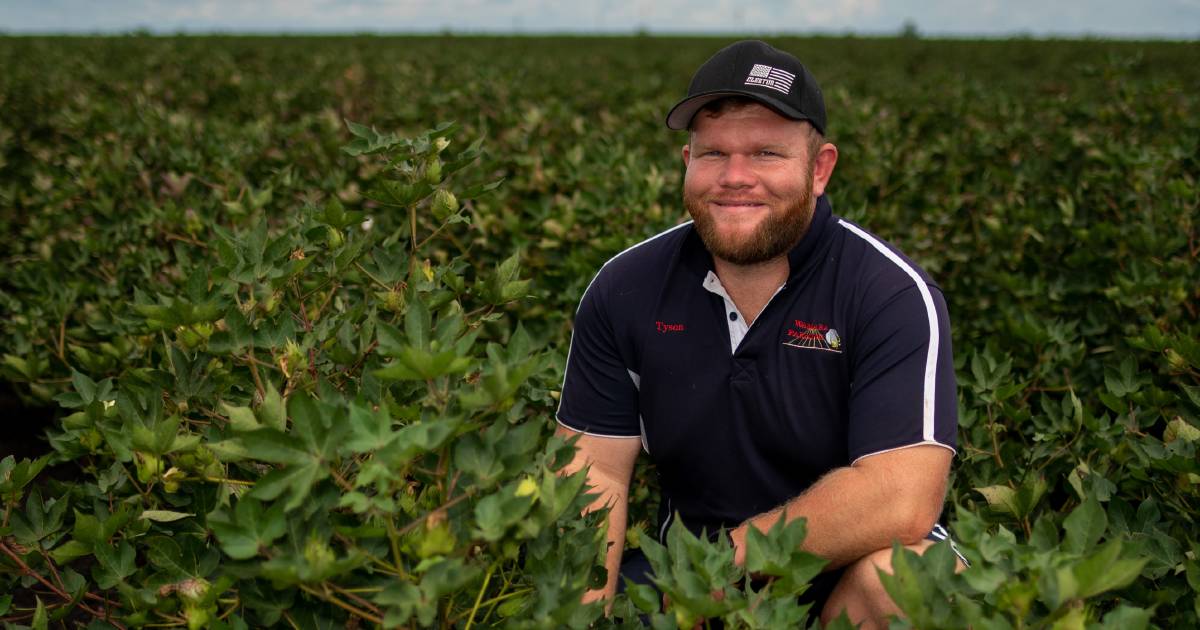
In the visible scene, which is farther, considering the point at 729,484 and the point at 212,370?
the point at 729,484

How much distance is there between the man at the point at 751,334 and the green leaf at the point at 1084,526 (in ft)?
2.83

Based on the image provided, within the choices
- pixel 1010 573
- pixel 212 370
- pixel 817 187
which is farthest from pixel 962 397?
pixel 212 370

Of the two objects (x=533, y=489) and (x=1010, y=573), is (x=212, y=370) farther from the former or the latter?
(x=1010, y=573)

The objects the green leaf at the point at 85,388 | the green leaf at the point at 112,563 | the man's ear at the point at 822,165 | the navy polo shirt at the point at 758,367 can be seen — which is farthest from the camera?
the man's ear at the point at 822,165

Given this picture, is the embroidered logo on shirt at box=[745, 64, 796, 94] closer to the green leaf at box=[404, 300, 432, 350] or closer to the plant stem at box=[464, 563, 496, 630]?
the green leaf at box=[404, 300, 432, 350]

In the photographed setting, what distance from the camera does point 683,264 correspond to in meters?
2.59

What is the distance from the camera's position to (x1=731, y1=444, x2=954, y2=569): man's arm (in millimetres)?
2031

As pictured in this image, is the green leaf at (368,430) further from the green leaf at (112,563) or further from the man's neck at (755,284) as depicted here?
the man's neck at (755,284)

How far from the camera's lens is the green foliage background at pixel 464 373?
3.97 ft

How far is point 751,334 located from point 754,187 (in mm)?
396

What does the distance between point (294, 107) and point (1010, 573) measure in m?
8.30

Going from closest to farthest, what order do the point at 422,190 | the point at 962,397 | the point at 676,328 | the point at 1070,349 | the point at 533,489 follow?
the point at 533,489, the point at 422,190, the point at 676,328, the point at 962,397, the point at 1070,349

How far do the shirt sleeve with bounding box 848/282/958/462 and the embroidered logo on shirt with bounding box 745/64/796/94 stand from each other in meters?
0.61

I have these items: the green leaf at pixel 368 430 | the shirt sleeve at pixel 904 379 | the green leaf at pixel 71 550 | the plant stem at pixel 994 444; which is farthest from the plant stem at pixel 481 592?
the plant stem at pixel 994 444
